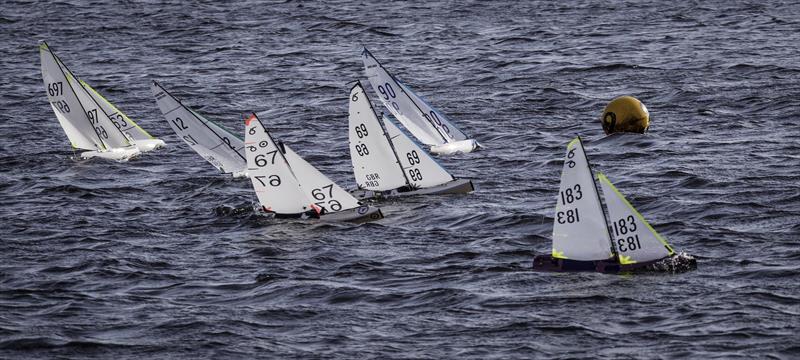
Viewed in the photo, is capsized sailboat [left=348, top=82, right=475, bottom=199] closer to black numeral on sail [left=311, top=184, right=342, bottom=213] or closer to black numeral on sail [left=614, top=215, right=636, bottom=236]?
black numeral on sail [left=311, top=184, right=342, bottom=213]

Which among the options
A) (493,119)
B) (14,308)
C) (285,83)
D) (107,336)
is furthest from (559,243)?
(285,83)

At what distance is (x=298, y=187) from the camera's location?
163 feet

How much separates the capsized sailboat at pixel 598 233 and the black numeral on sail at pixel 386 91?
59.4ft

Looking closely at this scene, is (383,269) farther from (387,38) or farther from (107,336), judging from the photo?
(387,38)

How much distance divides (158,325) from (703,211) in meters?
19.8

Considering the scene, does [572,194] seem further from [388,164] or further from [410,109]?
[410,109]

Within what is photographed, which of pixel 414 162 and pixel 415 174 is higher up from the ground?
pixel 414 162

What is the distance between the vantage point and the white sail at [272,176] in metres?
49.0

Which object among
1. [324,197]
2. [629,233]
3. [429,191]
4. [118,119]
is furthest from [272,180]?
[118,119]

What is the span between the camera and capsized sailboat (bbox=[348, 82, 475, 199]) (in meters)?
51.4

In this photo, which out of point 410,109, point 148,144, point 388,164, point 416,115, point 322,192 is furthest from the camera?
point 148,144

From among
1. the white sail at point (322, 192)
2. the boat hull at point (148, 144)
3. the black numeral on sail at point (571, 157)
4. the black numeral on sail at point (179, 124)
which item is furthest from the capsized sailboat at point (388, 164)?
the boat hull at point (148, 144)

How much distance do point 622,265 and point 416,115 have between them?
19.5 meters

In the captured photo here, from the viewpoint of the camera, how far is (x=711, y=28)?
85.2 metres
